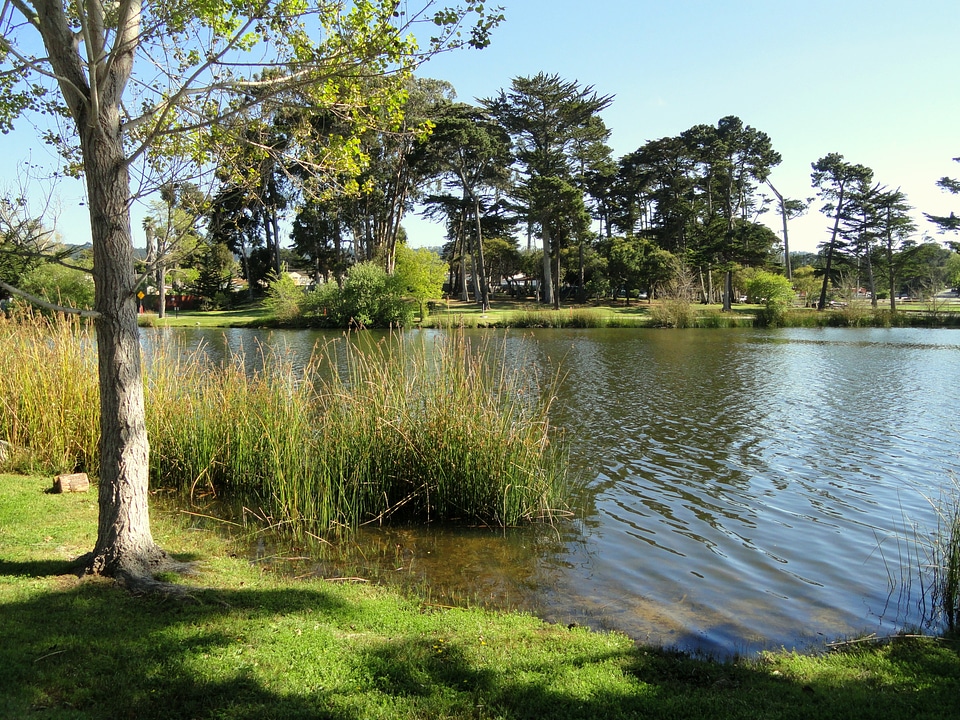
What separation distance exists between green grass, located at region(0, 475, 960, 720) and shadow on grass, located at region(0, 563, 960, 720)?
0.01 m

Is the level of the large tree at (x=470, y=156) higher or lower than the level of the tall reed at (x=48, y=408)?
higher

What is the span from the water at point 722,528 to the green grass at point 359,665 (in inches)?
34.9

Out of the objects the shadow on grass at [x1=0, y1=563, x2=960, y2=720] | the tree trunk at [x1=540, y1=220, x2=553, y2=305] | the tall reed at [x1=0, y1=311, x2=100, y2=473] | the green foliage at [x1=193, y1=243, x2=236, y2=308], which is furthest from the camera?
the green foliage at [x1=193, y1=243, x2=236, y2=308]

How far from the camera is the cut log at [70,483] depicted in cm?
703

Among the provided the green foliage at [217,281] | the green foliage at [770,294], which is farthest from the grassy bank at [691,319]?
the green foliage at [217,281]

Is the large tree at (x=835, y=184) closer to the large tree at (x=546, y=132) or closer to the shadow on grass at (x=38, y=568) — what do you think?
the large tree at (x=546, y=132)

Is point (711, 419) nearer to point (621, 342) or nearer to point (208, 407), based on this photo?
point (208, 407)

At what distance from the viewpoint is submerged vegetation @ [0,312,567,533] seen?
7.11 metres

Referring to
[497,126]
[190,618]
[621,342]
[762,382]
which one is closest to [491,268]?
[497,126]

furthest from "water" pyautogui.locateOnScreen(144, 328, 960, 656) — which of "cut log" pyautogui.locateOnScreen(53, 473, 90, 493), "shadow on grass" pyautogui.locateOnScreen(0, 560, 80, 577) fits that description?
"cut log" pyautogui.locateOnScreen(53, 473, 90, 493)

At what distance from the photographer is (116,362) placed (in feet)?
14.7

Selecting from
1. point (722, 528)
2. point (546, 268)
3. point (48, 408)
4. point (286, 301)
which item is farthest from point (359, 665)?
point (546, 268)

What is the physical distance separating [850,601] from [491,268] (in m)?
58.2

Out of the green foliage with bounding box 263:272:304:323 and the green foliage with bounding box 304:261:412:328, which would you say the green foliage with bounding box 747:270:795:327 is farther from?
the green foliage with bounding box 263:272:304:323
